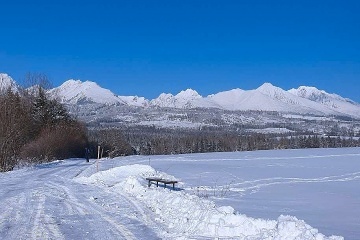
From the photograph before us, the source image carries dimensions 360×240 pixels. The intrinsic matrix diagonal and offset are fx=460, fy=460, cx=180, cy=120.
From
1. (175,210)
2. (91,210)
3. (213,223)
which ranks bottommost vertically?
(91,210)

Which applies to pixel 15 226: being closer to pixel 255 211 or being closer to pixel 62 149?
pixel 255 211

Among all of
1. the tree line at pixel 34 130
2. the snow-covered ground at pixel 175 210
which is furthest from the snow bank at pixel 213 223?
the tree line at pixel 34 130

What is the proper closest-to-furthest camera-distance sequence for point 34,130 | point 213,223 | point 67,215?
point 213,223
point 67,215
point 34,130

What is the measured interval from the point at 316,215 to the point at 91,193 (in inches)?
326

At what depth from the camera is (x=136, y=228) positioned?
1048 cm

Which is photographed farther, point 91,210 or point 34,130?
point 34,130

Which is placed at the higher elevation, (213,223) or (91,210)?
(213,223)

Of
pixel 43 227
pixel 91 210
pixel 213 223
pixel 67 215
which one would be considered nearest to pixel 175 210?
pixel 91 210

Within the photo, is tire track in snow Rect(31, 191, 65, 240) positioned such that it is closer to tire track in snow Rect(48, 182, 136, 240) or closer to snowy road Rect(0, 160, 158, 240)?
snowy road Rect(0, 160, 158, 240)

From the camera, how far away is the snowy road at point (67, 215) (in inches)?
384

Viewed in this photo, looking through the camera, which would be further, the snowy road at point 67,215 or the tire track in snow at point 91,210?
the tire track in snow at point 91,210

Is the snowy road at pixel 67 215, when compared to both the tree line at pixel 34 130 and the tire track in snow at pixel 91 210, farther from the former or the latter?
the tree line at pixel 34 130

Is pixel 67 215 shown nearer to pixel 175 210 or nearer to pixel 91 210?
pixel 91 210

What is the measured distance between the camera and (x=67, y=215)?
1225cm
